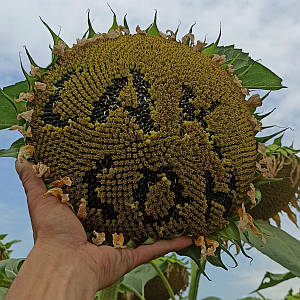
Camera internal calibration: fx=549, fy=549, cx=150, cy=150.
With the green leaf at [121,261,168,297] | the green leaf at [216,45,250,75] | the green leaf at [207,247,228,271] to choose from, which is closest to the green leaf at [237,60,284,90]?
the green leaf at [216,45,250,75]

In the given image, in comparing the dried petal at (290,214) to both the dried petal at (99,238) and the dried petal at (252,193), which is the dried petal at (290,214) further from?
the dried petal at (99,238)

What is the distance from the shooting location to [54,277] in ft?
5.24

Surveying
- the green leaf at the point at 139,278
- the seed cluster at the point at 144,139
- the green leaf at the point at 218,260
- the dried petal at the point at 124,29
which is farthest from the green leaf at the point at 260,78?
the green leaf at the point at 139,278

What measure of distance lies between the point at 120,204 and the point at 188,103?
1.26 ft

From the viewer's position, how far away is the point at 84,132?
5.44 ft

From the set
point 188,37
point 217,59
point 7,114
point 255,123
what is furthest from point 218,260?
point 7,114

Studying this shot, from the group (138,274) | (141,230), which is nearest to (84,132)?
(141,230)

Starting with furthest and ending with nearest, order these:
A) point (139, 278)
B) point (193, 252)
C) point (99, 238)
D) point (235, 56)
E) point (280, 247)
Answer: point (139, 278) → point (280, 247) → point (235, 56) → point (193, 252) → point (99, 238)

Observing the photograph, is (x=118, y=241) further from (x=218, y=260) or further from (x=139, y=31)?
(x=139, y=31)

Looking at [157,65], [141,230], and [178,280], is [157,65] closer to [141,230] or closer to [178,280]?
[141,230]

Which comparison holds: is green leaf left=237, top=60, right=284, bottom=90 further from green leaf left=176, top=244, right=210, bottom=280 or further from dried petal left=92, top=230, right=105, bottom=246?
dried petal left=92, top=230, right=105, bottom=246

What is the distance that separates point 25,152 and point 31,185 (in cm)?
11

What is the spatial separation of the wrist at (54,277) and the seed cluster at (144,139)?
5.3 inches

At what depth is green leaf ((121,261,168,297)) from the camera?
3.19 metres
